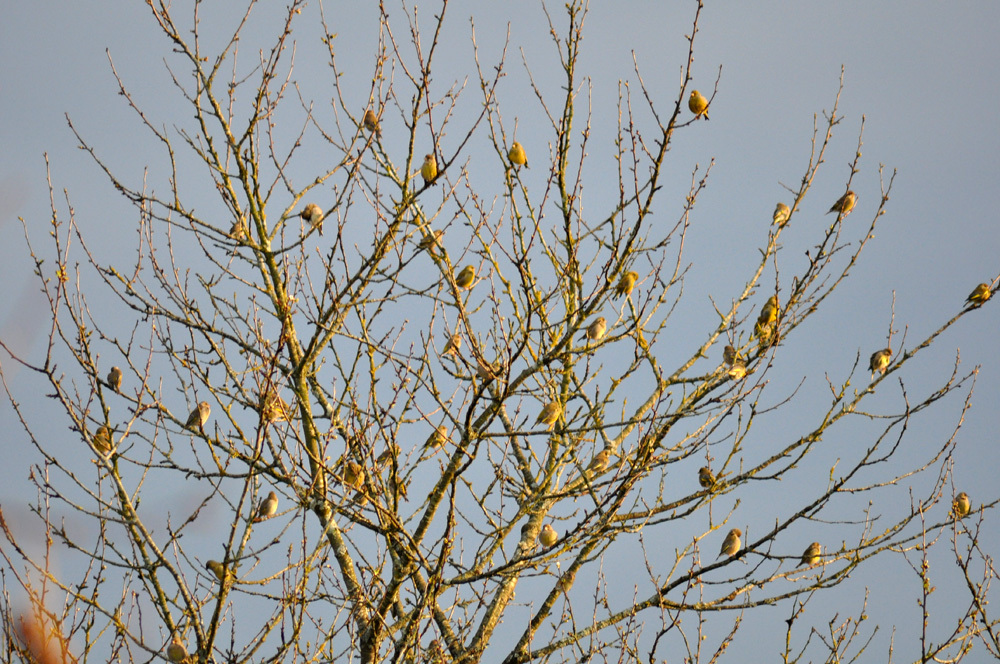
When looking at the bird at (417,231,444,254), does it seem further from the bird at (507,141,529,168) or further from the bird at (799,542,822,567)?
the bird at (799,542,822,567)

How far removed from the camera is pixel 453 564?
521 cm

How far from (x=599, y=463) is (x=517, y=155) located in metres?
2.21

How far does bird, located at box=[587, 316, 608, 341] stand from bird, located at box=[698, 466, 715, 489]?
46.6 inches

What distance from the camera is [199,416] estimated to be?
5730mm

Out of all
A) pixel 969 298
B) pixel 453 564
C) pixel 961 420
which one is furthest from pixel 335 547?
pixel 969 298

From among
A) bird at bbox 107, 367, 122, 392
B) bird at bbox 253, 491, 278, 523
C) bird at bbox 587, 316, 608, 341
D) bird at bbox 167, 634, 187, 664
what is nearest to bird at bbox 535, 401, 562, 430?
bird at bbox 587, 316, 608, 341

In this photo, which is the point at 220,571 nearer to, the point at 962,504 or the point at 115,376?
the point at 115,376

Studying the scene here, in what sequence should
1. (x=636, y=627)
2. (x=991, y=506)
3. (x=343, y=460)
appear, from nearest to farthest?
(x=343, y=460) → (x=636, y=627) → (x=991, y=506)

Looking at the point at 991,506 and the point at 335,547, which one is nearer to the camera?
the point at 335,547

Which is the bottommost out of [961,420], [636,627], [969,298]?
[636,627]

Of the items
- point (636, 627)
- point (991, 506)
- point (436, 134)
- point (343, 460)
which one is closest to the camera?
point (343, 460)

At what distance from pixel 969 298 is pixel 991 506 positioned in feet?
4.67

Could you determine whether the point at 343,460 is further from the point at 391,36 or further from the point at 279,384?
the point at 391,36

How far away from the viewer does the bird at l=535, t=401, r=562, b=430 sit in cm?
554
